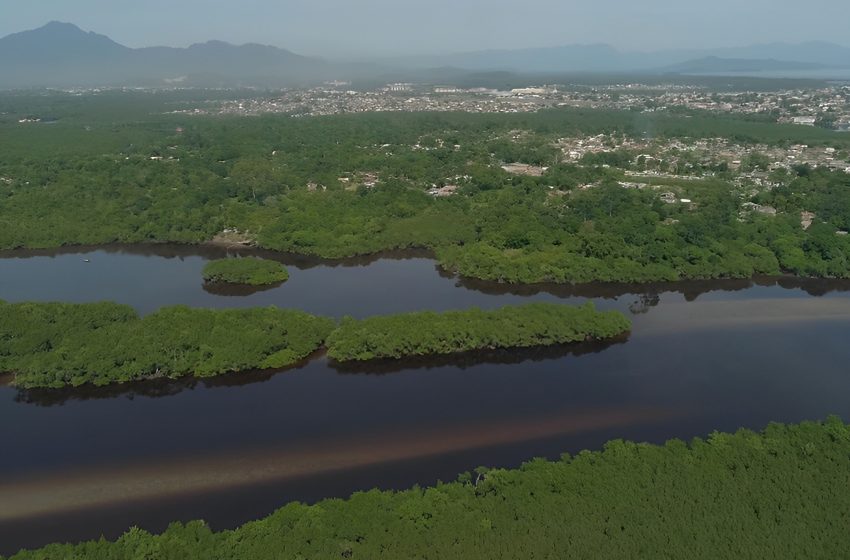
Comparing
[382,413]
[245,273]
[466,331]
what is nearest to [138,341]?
[245,273]

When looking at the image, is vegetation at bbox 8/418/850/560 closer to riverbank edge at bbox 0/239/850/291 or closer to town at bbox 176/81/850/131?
riverbank edge at bbox 0/239/850/291

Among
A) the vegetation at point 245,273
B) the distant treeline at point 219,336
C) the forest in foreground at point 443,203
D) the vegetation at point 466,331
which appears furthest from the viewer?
the forest in foreground at point 443,203

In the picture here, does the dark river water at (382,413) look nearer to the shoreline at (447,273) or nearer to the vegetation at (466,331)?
the vegetation at (466,331)

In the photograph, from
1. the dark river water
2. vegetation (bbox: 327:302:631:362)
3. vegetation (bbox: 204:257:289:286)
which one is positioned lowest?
the dark river water

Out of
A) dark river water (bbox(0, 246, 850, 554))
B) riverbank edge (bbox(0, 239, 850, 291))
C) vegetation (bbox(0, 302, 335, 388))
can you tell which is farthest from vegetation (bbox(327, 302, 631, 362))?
riverbank edge (bbox(0, 239, 850, 291))

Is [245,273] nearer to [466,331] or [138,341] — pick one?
[138,341]

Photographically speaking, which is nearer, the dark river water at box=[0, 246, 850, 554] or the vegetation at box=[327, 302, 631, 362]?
the dark river water at box=[0, 246, 850, 554]

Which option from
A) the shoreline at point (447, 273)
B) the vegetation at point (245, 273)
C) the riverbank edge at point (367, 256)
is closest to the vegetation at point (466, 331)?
the shoreline at point (447, 273)
